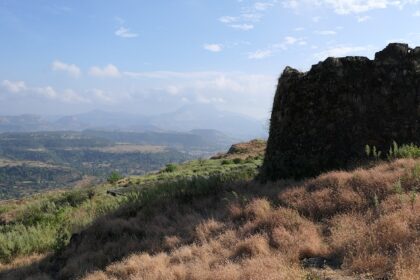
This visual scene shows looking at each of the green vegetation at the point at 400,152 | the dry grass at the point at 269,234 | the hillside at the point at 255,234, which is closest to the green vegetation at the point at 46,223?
the hillside at the point at 255,234

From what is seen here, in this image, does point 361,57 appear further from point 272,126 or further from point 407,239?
point 407,239

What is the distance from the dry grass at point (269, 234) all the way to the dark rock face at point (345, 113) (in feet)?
4.15

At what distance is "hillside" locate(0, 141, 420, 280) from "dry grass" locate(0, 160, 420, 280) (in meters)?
0.02

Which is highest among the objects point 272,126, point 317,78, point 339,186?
point 317,78

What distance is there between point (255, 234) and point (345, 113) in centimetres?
507

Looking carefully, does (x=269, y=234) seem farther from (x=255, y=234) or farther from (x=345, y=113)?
(x=345, y=113)

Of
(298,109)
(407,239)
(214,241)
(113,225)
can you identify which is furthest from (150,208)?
(407,239)

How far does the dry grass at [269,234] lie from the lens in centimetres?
693

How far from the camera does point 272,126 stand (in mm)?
13273

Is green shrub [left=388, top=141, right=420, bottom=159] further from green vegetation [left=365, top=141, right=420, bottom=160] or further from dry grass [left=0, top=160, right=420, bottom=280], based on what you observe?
dry grass [left=0, top=160, right=420, bottom=280]

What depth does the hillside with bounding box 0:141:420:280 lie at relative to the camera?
6945 mm

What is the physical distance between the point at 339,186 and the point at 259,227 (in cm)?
212

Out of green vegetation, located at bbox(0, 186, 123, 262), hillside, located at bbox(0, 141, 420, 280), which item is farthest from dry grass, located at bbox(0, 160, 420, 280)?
green vegetation, located at bbox(0, 186, 123, 262)

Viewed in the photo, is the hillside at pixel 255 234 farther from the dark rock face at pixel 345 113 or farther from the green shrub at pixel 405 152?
the dark rock face at pixel 345 113
